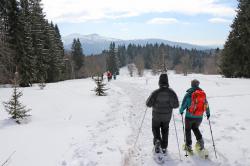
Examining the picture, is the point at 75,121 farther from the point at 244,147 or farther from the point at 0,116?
the point at 244,147

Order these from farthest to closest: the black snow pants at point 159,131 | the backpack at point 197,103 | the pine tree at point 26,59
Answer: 1. the pine tree at point 26,59
2. the black snow pants at point 159,131
3. the backpack at point 197,103

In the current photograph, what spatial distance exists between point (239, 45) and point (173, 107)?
2848 cm

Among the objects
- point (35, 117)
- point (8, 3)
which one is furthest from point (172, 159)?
point (8, 3)

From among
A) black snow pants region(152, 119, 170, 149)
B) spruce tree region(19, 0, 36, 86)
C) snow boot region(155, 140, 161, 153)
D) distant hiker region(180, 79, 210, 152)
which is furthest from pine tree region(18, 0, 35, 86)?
distant hiker region(180, 79, 210, 152)

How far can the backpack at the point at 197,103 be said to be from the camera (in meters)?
7.75

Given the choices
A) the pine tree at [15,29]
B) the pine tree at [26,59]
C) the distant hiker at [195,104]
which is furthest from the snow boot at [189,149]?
the pine tree at [15,29]

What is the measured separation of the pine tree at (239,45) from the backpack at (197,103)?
27.4 m

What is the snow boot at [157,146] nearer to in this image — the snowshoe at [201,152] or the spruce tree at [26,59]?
the snowshoe at [201,152]

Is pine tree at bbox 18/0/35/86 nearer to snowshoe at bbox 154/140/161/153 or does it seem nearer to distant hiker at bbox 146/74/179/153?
distant hiker at bbox 146/74/179/153

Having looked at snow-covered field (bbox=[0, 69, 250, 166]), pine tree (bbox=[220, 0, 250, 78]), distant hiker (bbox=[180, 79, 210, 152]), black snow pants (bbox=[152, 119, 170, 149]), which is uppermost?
pine tree (bbox=[220, 0, 250, 78])

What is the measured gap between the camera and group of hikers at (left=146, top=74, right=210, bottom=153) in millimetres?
7797

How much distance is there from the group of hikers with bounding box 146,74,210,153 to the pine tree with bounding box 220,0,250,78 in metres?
27.4

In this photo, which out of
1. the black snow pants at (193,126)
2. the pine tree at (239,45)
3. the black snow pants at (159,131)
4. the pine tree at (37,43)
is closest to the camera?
the black snow pants at (193,126)

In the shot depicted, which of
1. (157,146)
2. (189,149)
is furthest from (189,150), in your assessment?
(157,146)
